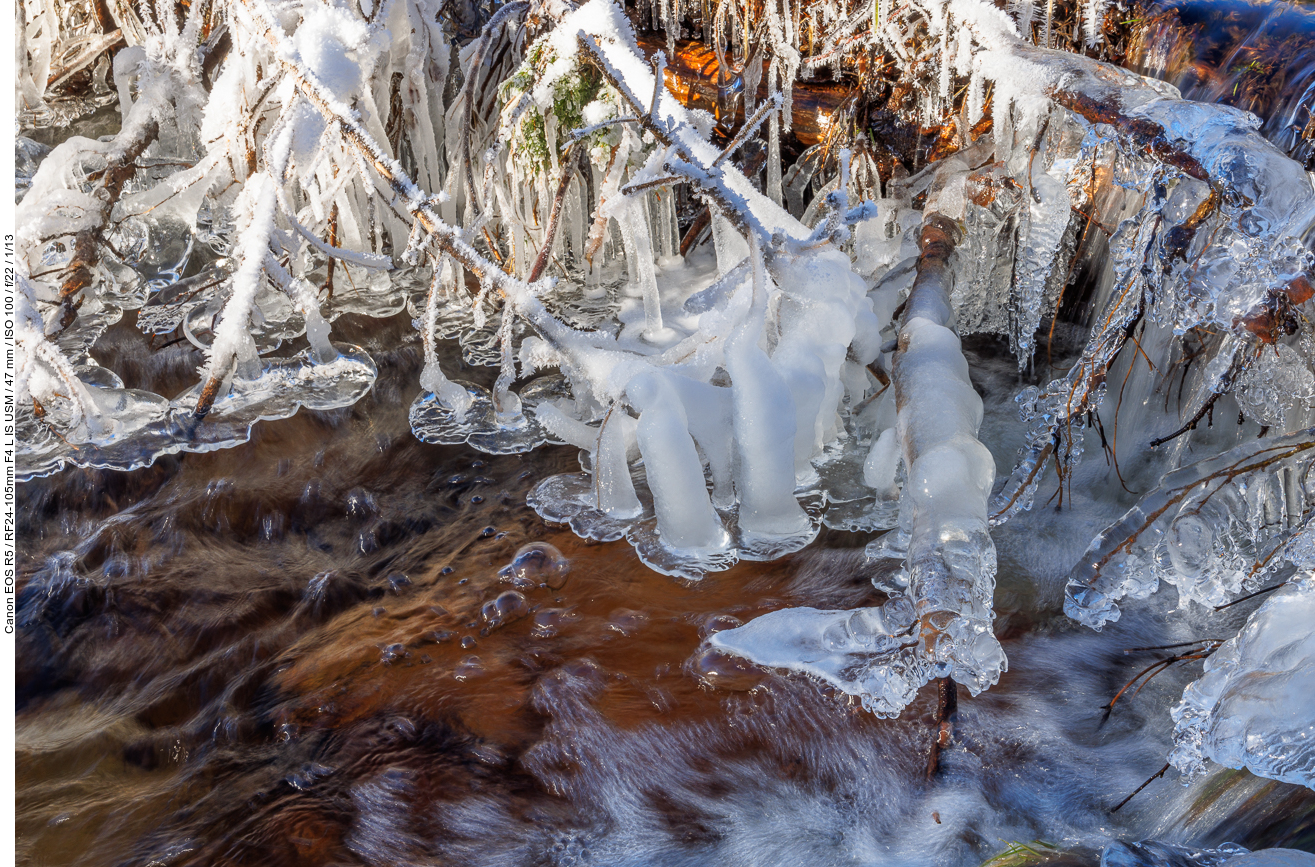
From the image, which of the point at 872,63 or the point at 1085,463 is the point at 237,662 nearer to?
the point at 1085,463

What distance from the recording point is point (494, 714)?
202cm

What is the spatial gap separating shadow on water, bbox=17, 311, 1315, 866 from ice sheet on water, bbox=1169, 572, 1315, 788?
0.79ft

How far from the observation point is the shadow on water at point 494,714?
1.76 m

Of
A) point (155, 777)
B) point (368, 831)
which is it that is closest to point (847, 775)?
point (368, 831)

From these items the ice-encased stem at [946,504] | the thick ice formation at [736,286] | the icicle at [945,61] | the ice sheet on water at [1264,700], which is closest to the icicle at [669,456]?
the thick ice formation at [736,286]

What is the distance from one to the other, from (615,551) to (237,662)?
1.03 metres

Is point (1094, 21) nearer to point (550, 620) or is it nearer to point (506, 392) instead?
point (506, 392)

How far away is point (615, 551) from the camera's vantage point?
2.45 meters

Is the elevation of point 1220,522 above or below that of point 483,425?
above

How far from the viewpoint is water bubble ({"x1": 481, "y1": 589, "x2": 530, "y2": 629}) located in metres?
2.27

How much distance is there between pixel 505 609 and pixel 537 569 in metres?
0.16

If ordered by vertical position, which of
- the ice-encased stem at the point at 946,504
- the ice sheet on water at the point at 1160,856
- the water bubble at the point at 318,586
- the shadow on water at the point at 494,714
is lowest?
the shadow on water at the point at 494,714

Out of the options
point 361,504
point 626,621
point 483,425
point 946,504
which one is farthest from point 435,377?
point 946,504

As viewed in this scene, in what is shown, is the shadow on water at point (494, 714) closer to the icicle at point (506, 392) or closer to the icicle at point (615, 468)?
the icicle at point (615, 468)
